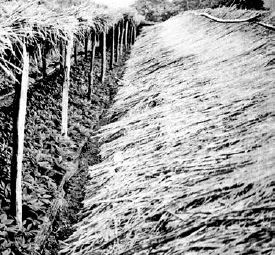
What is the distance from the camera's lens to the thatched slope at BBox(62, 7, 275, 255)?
1518 mm

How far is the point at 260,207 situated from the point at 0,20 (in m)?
Answer: 2.78

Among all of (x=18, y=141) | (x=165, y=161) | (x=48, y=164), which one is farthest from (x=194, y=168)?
(x=48, y=164)

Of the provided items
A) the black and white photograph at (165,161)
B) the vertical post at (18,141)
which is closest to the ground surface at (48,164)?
the black and white photograph at (165,161)

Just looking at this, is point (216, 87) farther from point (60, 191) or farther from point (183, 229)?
point (60, 191)

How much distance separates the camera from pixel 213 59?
4.38 meters

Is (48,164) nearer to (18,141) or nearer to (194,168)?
(18,141)

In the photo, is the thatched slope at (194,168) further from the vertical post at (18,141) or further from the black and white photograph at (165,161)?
the vertical post at (18,141)

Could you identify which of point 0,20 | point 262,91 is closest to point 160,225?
point 262,91

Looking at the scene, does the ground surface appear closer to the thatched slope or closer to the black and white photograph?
the black and white photograph

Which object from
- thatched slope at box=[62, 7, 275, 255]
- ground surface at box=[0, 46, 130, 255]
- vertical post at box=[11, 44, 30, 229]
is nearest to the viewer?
thatched slope at box=[62, 7, 275, 255]

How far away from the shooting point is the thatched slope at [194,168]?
1.52 meters

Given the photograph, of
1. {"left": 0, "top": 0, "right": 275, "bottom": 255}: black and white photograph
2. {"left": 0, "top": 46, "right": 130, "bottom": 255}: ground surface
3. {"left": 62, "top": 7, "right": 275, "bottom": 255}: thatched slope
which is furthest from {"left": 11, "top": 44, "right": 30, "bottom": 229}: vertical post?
{"left": 62, "top": 7, "right": 275, "bottom": 255}: thatched slope

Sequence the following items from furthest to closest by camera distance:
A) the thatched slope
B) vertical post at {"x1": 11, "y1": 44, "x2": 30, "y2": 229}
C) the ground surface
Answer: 1. the ground surface
2. vertical post at {"x1": 11, "y1": 44, "x2": 30, "y2": 229}
3. the thatched slope

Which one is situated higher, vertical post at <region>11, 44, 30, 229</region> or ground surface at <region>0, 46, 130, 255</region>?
vertical post at <region>11, 44, 30, 229</region>
